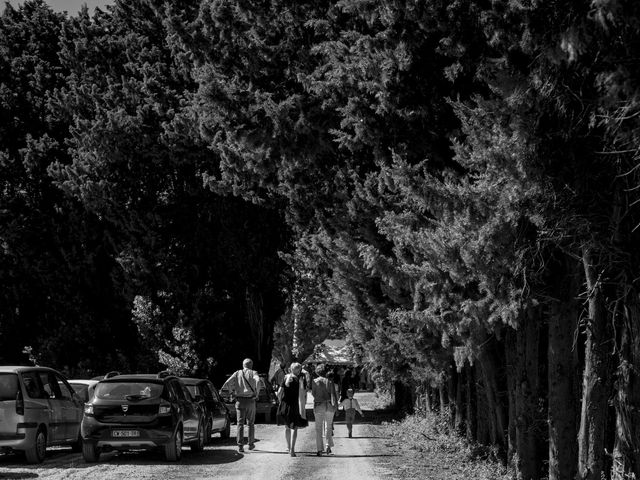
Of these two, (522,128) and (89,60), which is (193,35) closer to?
(522,128)

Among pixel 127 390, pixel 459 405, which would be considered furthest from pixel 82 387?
pixel 459 405

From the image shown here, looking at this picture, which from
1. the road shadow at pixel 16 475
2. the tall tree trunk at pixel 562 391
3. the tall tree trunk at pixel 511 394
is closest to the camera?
the tall tree trunk at pixel 562 391

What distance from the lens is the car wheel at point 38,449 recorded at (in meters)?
16.3

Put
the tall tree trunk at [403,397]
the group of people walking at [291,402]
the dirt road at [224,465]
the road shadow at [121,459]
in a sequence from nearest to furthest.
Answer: the dirt road at [224,465] → the road shadow at [121,459] → the group of people walking at [291,402] → the tall tree trunk at [403,397]

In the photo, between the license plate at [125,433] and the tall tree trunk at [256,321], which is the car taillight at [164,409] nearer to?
the license plate at [125,433]

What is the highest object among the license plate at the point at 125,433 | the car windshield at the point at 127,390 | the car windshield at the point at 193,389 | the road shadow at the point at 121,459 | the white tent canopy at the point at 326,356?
the white tent canopy at the point at 326,356

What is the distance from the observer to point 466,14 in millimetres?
12352

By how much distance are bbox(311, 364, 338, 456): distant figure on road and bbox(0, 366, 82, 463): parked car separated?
4.88m

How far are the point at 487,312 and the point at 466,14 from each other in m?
3.85

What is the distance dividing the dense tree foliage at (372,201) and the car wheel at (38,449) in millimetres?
6049

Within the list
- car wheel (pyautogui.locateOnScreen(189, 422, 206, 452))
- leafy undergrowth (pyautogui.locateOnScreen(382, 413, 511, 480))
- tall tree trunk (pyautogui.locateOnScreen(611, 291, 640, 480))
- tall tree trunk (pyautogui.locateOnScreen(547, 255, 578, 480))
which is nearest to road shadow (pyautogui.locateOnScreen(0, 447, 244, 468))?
car wheel (pyautogui.locateOnScreen(189, 422, 206, 452))

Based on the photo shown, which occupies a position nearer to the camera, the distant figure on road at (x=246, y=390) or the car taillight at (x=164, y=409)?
the car taillight at (x=164, y=409)

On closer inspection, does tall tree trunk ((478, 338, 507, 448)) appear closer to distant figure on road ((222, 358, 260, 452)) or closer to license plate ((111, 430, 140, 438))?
distant figure on road ((222, 358, 260, 452))

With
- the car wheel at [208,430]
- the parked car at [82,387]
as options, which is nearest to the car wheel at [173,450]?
the car wheel at [208,430]
